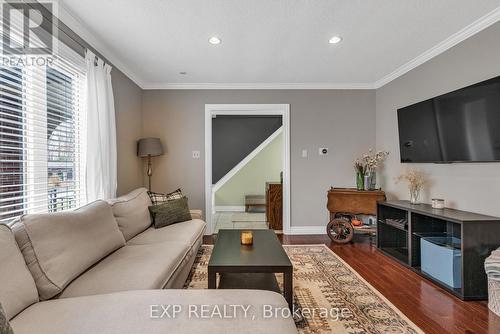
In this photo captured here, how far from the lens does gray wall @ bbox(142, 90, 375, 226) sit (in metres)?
4.23

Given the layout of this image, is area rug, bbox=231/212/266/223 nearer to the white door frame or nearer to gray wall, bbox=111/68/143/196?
the white door frame

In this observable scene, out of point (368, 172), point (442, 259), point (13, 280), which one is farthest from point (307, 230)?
point (13, 280)

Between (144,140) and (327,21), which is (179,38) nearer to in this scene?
(327,21)

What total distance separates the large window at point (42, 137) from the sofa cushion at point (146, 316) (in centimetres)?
94

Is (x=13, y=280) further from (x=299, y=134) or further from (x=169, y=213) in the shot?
(x=299, y=134)

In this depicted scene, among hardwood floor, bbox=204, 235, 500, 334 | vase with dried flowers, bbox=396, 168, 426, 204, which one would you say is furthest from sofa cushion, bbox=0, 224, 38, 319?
vase with dried flowers, bbox=396, 168, 426, 204

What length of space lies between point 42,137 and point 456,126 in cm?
368

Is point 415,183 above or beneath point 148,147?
beneath

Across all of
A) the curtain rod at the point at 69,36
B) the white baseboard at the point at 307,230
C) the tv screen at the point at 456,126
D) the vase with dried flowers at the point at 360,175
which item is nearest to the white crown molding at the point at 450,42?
the tv screen at the point at 456,126

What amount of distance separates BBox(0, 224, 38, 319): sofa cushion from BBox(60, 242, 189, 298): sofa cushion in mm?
201

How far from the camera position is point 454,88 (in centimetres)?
274

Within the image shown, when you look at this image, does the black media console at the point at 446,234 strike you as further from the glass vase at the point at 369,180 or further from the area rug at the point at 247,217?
the area rug at the point at 247,217

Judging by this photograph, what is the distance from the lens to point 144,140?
3863 mm

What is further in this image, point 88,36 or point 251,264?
point 88,36
